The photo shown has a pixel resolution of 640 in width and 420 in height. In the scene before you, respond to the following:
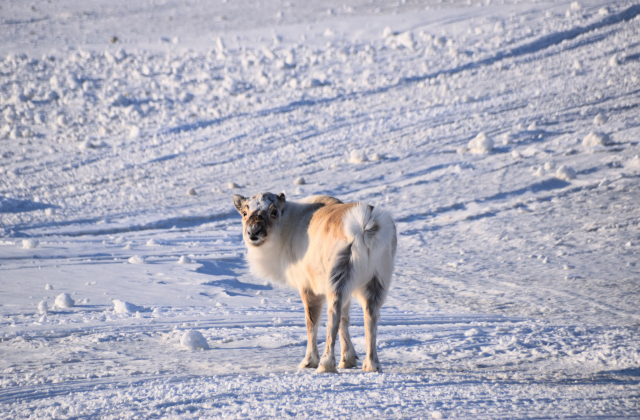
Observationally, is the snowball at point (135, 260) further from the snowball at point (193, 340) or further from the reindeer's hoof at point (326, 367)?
the reindeer's hoof at point (326, 367)

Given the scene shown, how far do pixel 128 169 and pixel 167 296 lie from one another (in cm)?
657

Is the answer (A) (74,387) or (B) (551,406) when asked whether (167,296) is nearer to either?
(A) (74,387)

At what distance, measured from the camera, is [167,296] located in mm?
7031

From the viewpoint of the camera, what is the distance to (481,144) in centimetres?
1223

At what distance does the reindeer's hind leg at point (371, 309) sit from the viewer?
15.8ft

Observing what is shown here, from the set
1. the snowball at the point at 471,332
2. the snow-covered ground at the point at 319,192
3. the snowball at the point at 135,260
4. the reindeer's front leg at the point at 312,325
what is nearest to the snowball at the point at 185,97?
the snow-covered ground at the point at 319,192

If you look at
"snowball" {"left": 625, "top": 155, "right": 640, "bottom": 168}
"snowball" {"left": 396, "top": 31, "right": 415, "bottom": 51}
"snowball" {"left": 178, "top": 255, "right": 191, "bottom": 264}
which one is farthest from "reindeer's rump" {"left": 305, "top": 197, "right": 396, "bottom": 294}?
"snowball" {"left": 396, "top": 31, "right": 415, "bottom": 51}

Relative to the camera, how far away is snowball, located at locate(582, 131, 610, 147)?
11.8 meters

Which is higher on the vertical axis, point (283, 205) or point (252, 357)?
point (283, 205)

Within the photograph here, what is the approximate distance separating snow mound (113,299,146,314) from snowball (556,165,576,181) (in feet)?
25.2

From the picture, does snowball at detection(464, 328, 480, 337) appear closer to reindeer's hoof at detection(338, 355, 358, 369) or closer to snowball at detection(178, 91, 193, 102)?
reindeer's hoof at detection(338, 355, 358, 369)

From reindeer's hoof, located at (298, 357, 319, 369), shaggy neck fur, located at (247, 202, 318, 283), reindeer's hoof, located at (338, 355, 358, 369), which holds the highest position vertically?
shaggy neck fur, located at (247, 202, 318, 283)

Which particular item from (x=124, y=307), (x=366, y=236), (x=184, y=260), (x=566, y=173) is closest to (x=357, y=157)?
(x=566, y=173)

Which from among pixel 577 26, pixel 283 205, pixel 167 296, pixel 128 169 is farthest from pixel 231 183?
pixel 577 26
